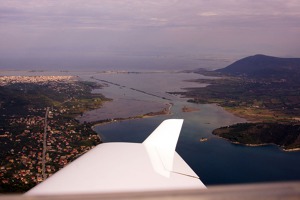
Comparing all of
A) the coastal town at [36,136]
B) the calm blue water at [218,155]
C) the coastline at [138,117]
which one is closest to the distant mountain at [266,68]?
the coastline at [138,117]

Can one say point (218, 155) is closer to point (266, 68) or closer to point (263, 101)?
point (263, 101)

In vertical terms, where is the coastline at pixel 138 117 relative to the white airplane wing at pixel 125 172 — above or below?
below

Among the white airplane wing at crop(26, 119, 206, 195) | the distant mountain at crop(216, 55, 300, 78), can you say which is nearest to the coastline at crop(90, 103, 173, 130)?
the white airplane wing at crop(26, 119, 206, 195)

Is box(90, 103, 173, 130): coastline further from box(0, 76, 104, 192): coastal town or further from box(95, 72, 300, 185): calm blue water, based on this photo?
box(0, 76, 104, 192): coastal town

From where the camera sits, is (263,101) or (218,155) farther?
(263,101)

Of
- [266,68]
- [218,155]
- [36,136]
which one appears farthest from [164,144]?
[266,68]

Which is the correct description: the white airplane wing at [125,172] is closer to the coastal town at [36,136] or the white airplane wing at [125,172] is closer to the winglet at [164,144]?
the winglet at [164,144]
